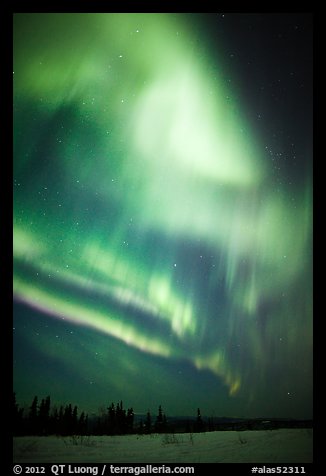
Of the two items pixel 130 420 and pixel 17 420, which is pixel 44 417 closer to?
pixel 17 420

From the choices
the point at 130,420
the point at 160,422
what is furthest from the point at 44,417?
the point at 160,422

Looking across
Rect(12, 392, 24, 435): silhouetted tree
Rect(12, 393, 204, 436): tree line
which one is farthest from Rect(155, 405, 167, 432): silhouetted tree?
Rect(12, 392, 24, 435): silhouetted tree

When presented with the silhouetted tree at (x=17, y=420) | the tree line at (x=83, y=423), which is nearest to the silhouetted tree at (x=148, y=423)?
the tree line at (x=83, y=423)

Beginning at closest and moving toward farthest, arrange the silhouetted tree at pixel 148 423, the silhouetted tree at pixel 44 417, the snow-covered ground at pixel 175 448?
the snow-covered ground at pixel 175 448, the silhouetted tree at pixel 44 417, the silhouetted tree at pixel 148 423

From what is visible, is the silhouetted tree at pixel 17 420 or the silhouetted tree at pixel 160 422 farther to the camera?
the silhouetted tree at pixel 160 422

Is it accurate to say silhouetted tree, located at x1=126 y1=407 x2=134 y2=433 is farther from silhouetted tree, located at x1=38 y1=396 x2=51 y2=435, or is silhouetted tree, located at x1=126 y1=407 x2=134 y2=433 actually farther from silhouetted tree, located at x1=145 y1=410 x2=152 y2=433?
silhouetted tree, located at x1=38 y1=396 x2=51 y2=435

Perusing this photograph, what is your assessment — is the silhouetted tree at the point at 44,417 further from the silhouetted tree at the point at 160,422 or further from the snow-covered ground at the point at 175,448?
the silhouetted tree at the point at 160,422
